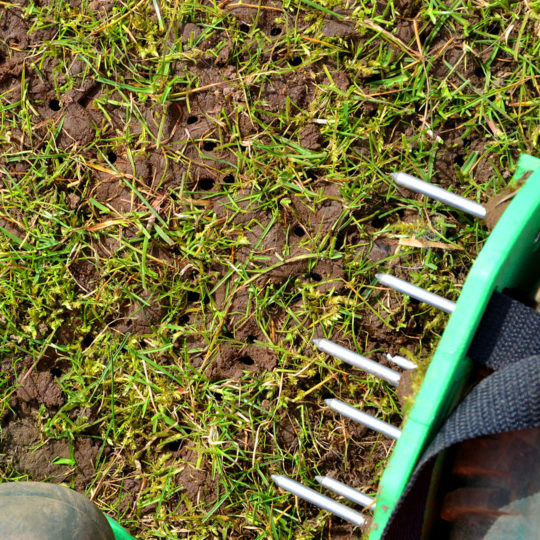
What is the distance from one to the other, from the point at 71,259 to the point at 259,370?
33.2 inches

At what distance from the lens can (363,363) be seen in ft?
6.12

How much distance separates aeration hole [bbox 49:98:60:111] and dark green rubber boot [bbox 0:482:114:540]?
141 centimetres

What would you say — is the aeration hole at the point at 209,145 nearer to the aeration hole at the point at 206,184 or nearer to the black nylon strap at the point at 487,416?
the aeration hole at the point at 206,184

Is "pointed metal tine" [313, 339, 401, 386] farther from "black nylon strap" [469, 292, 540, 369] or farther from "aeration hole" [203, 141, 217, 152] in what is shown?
"aeration hole" [203, 141, 217, 152]

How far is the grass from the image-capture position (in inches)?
89.2

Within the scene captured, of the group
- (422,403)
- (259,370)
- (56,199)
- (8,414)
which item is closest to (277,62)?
(56,199)

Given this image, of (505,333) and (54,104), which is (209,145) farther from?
(505,333)

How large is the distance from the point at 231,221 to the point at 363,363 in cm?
79

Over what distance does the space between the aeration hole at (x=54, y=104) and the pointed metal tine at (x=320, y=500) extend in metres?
1.63

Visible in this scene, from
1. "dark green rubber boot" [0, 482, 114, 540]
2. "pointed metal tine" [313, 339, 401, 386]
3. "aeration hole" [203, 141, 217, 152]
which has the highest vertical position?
"aeration hole" [203, 141, 217, 152]

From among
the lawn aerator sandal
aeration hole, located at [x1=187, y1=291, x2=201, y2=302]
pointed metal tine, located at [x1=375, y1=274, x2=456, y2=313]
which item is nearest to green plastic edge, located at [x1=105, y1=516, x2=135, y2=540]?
aeration hole, located at [x1=187, y1=291, x2=201, y2=302]

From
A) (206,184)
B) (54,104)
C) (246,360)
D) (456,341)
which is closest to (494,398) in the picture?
(456,341)

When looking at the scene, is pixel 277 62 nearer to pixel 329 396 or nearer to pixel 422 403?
pixel 329 396

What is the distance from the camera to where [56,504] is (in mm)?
2062
